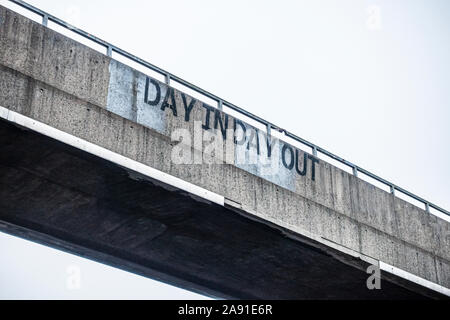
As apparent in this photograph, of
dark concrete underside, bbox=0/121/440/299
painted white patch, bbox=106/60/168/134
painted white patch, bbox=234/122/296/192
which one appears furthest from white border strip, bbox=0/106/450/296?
painted white patch, bbox=234/122/296/192

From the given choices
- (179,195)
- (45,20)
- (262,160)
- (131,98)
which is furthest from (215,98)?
(45,20)

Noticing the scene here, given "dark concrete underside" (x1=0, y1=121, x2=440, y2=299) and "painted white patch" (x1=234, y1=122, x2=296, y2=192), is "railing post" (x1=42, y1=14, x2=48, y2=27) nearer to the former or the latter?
"dark concrete underside" (x1=0, y1=121, x2=440, y2=299)

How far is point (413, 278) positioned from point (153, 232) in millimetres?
4704

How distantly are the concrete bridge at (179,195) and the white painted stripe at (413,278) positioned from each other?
0.03 m

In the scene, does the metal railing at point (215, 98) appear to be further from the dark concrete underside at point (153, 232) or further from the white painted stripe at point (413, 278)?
the dark concrete underside at point (153, 232)

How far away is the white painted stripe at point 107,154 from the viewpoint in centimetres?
1032

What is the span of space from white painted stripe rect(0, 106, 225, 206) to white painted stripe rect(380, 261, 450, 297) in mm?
3683

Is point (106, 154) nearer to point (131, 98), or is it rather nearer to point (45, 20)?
point (131, 98)

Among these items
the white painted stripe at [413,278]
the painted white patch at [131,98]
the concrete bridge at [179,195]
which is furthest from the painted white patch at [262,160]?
the white painted stripe at [413,278]

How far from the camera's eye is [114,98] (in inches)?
456

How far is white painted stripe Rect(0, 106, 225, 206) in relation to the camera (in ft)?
33.9

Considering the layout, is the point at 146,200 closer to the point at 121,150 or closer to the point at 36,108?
the point at 121,150

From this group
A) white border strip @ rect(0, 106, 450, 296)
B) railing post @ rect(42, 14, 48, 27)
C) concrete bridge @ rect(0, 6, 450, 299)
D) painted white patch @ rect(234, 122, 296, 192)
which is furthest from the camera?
painted white patch @ rect(234, 122, 296, 192)

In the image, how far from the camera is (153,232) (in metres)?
13.3
